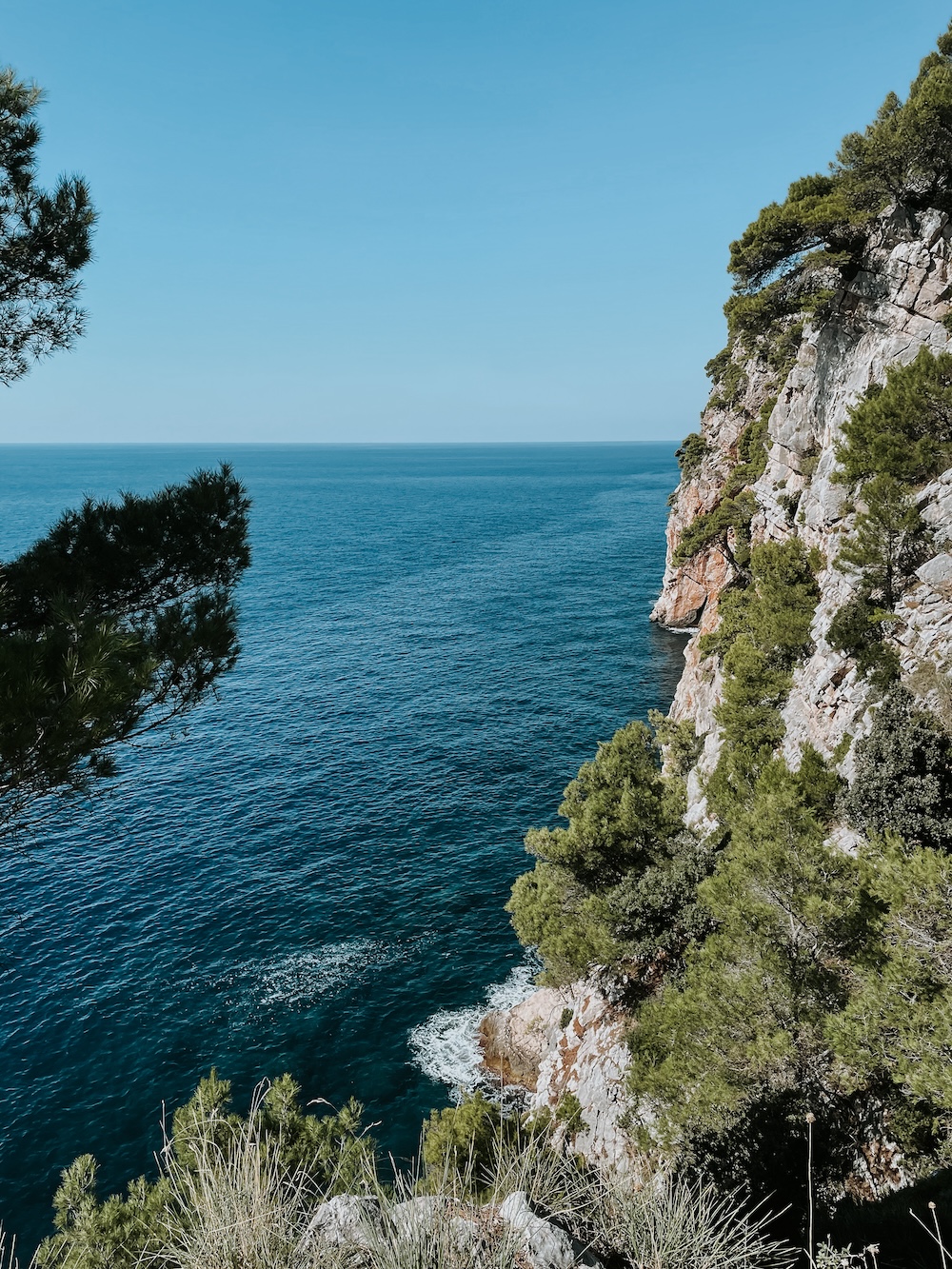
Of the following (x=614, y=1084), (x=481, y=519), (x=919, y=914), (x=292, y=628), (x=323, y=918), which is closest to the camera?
(x=919, y=914)

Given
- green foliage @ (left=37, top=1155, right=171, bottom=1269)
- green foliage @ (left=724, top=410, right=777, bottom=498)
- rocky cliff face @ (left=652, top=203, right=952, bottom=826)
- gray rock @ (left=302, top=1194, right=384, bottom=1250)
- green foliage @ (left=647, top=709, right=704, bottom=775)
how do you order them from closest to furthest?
gray rock @ (left=302, top=1194, right=384, bottom=1250), green foliage @ (left=37, top=1155, right=171, bottom=1269), rocky cliff face @ (left=652, top=203, right=952, bottom=826), green foliage @ (left=647, top=709, right=704, bottom=775), green foliage @ (left=724, top=410, right=777, bottom=498)

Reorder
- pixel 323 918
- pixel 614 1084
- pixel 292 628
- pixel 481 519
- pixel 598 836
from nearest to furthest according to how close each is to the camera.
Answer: pixel 614 1084 → pixel 598 836 → pixel 323 918 → pixel 292 628 → pixel 481 519

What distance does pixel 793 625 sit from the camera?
28.4m

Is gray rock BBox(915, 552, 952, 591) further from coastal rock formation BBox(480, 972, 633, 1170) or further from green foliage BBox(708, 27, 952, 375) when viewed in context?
coastal rock formation BBox(480, 972, 633, 1170)

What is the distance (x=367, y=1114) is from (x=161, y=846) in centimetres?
2068

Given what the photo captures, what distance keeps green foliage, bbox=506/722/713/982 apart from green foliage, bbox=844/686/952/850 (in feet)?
15.5

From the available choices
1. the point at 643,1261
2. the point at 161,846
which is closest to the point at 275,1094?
the point at 643,1261

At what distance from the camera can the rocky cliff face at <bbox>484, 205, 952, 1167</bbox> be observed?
2091 cm

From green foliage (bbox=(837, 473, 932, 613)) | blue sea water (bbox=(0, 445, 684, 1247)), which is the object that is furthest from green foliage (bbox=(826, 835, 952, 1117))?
blue sea water (bbox=(0, 445, 684, 1247))

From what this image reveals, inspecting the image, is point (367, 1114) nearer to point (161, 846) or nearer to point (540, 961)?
point (540, 961)

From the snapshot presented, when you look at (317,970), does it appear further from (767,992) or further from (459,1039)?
(767,992)

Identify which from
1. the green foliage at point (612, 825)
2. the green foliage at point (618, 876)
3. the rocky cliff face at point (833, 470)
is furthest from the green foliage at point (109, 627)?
the rocky cliff face at point (833, 470)

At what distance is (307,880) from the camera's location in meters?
36.1

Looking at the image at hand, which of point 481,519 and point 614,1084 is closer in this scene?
point 614,1084
